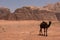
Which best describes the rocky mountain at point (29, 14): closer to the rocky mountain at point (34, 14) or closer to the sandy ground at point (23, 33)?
the rocky mountain at point (34, 14)

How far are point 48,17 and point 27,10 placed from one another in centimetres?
1304

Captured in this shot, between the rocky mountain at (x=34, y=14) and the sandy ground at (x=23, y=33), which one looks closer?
the sandy ground at (x=23, y=33)

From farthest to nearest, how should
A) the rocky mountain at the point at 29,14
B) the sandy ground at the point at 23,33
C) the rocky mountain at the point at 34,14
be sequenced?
1. the rocky mountain at the point at 34,14
2. the rocky mountain at the point at 29,14
3. the sandy ground at the point at 23,33

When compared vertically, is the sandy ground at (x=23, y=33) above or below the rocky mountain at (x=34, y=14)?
above

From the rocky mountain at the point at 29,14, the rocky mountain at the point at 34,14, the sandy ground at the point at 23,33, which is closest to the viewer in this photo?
the sandy ground at the point at 23,33

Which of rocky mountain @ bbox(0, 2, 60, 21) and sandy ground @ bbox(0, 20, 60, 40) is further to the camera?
rocky mountain @ bbox(0, 2, 60, 21)

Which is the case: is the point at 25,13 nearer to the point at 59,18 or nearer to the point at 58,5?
the point at 59,18

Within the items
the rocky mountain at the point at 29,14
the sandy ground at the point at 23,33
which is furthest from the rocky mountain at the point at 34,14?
the sandy ground at the point at 23,33

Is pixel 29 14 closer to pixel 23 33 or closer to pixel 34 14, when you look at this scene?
pixel 34 14

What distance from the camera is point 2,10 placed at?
118 meters

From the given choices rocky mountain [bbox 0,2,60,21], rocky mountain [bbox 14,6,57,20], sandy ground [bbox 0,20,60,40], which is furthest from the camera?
rocky mountain [bbox 14,6,57,20]

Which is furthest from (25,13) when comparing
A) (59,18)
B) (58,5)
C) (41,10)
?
(58,5)

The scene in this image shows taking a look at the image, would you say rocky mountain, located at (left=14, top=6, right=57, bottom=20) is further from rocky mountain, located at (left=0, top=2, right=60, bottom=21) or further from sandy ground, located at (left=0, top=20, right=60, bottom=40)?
sandy ground, located at (left=0, top=20, right=60, bottom=40)

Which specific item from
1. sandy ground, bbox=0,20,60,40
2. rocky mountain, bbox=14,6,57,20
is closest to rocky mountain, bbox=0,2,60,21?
rocky mountain, bbox=14,6,57,20
